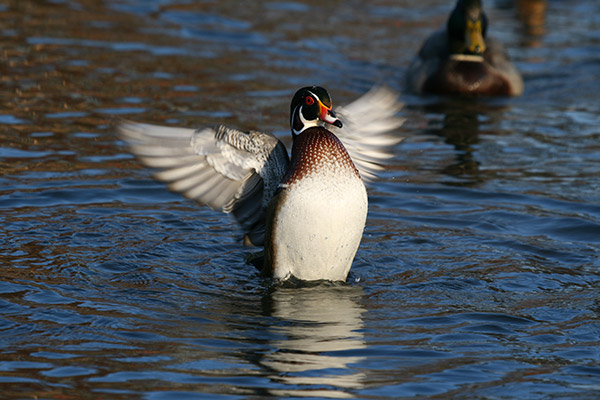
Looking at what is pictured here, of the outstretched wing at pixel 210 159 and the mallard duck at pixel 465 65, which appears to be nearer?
the outstretched wing at pixel 210 159

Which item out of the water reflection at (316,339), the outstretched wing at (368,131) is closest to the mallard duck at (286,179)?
the water reflection at (316,339)

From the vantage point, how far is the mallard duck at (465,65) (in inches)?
517

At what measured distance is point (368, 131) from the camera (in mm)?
7418

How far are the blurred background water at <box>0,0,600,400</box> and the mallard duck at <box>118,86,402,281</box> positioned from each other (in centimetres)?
31

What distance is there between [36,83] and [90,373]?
7597 mm

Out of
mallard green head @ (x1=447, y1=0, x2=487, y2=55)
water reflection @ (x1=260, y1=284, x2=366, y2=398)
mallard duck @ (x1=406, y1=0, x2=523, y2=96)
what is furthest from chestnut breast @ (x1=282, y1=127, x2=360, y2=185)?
mallard green head @ (x1=447, y1=0, x2=487, y2=55)

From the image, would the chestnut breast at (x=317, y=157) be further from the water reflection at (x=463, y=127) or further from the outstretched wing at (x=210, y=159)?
the water reflection at (x=463, y=127)

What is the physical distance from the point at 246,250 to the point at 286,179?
4.49 ft

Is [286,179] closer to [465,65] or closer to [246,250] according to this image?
[246,250]

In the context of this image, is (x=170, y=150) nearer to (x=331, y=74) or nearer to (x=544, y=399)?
(x=544, y=399)

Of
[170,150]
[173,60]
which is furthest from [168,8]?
[170,150]

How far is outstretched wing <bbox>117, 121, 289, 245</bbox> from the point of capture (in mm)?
6566

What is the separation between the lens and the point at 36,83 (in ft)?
39.8

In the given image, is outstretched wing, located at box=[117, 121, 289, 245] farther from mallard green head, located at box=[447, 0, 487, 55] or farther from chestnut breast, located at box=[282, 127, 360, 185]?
mallard green head, located at box=[447, 0, 487, 55]
